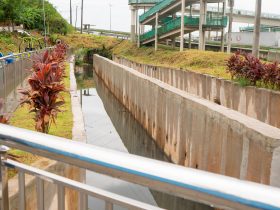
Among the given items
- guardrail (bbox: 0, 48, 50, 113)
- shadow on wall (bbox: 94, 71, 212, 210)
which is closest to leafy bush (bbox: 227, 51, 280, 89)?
shadow on wall (bbox: 94, 71, 212, 210)

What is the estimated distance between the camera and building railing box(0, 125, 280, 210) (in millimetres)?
1155

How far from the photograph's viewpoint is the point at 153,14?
38438 mm

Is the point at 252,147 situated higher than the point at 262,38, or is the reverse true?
the point at 262,38

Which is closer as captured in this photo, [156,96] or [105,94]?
[156,96]

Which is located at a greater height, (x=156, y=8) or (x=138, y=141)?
(x=156, y=8)

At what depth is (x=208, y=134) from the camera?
8125 millimetres

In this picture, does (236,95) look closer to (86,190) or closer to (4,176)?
(4,176)

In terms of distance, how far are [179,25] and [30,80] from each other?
24.6 metres

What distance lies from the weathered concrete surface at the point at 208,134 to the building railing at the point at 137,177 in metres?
4.12

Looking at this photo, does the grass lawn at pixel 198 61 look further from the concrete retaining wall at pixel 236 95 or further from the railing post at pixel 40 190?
the railing post at pixel 40 190

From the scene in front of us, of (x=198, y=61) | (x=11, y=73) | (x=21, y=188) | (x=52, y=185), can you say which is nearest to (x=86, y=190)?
(x=21, y=188)

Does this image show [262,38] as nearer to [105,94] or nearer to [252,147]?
[105,94]

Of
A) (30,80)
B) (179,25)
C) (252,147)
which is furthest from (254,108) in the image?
(179,25)

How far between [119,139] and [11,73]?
5.83m
